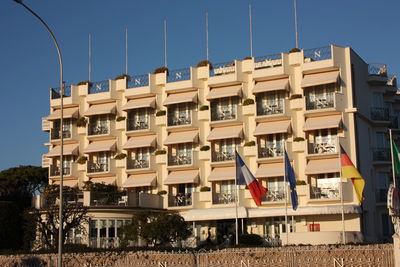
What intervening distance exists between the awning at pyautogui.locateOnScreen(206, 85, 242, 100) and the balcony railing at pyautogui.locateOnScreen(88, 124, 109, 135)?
1275 centimetres

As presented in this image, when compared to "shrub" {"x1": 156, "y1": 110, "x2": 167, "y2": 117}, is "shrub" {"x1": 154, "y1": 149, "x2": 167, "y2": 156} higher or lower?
lower

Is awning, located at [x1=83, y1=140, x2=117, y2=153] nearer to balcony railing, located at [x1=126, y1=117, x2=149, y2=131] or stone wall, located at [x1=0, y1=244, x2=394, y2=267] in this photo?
balcony railing, located at [x1=126, y1=117, x2=149, y2=131]

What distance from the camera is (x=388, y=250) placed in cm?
3388

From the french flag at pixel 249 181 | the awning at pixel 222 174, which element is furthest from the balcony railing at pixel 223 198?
the french flag at pixel 249 181

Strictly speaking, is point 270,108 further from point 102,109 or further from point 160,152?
point 102,109

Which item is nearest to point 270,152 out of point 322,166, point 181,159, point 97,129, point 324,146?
point 324,146

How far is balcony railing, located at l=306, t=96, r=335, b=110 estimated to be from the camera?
60.2m

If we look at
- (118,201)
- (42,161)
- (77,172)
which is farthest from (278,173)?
(42,161)

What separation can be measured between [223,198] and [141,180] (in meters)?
8.84

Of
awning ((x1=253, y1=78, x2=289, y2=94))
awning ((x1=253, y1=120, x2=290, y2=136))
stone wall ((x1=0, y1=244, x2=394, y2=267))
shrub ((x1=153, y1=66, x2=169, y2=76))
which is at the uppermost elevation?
shrub ((x1=153, y1=66, x2=169, y2=76))

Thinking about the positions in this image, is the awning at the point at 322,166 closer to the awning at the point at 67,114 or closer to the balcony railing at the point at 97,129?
the balcony railing at the point at 97,129

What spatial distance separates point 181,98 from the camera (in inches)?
2581

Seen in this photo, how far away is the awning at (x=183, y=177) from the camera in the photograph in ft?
211

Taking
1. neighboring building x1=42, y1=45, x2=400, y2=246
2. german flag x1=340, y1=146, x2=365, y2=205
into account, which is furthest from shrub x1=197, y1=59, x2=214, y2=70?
german flag x1=340, y1=146, x2=365, y2=205
